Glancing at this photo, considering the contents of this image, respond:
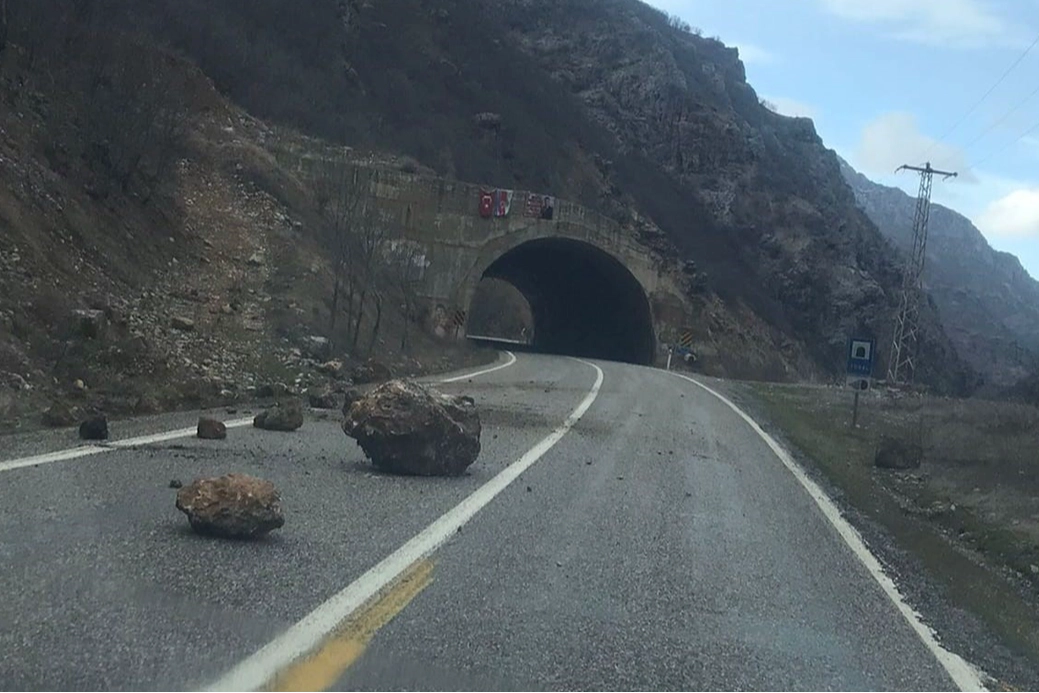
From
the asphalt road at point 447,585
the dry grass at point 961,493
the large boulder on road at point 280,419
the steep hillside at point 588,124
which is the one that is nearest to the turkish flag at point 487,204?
the steep hillside at point 588,124

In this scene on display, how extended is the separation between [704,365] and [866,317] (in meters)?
27.3

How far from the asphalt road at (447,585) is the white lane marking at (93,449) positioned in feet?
0.66

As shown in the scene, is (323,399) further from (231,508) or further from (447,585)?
(447,585)

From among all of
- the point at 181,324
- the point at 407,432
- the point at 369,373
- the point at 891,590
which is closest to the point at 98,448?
the point at 407,432

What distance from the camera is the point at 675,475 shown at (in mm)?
13211

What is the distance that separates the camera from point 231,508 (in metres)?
7.54

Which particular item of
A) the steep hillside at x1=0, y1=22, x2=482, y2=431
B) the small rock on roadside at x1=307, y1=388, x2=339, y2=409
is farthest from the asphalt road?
the small rock on roadside at x1=307, y1=388, x2=339, y2=409

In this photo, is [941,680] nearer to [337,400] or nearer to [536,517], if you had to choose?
[536,517]

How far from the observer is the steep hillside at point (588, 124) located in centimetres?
5247

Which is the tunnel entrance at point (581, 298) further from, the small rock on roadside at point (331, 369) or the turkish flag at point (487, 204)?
the small rock on roadside at point (331, 369)

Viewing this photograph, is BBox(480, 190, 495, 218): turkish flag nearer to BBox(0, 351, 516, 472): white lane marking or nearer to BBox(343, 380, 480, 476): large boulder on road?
BBox(0, 351, 516, 472): white lane marking

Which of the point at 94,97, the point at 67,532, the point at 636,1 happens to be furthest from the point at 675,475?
the point at 636,1

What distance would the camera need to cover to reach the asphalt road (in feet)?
17.8

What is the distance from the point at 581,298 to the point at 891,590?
58746mm
